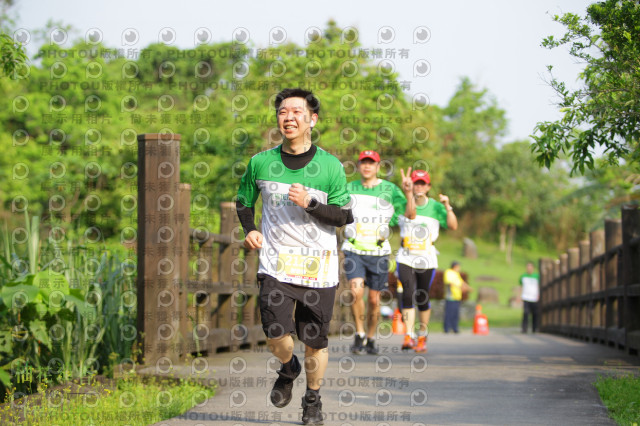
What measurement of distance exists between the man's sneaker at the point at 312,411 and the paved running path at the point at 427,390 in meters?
0.12

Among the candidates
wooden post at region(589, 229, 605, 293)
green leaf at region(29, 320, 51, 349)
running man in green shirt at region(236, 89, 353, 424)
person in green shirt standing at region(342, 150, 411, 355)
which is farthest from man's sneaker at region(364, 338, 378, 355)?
wooden post at region(589, 229, 605, 293)

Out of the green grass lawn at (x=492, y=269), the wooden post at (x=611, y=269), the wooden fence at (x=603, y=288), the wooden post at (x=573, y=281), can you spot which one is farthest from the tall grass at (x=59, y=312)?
the green grass lawn at (x=492, y=269)

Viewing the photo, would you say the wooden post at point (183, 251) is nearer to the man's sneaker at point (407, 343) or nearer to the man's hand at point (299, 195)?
the man's sneaker at point (407, 343)

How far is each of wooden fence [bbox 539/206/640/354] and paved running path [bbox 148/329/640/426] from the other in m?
0.73

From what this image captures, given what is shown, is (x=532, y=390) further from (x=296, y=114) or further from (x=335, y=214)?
(x=296, y=114)

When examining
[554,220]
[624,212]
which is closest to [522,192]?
[554,220]

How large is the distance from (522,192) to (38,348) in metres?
67.7

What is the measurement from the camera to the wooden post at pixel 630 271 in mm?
10242

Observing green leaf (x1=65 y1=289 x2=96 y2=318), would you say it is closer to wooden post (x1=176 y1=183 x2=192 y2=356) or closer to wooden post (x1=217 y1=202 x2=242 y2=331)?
wooden post (x1=176 y1=183 x2=192 y2=356)

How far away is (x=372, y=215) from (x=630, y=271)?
3040 mm

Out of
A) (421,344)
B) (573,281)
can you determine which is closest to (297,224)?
(421,344)

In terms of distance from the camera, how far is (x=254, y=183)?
5816 millimetres

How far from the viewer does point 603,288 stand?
1345cm

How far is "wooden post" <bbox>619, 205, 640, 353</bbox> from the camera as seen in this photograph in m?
10.2
